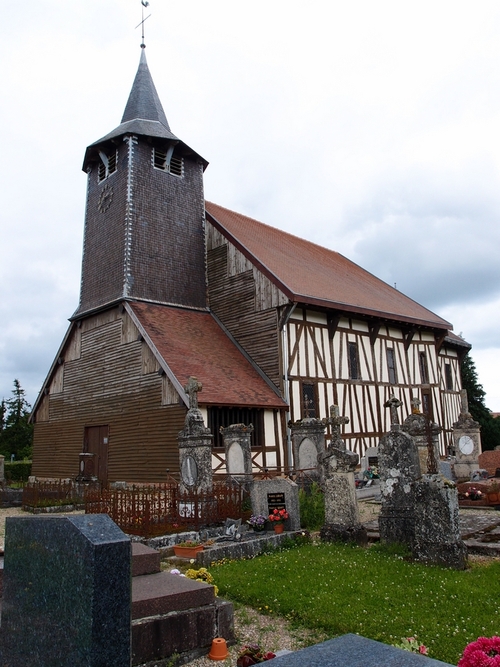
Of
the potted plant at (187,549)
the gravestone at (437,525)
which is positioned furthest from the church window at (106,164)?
the gravestone at (437,525)

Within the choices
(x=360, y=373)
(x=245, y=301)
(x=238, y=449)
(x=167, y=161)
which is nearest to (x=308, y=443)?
(x=238, y=449)

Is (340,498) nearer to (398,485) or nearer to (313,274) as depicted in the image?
(398,485)

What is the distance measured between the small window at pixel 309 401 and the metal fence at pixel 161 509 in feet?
26.1

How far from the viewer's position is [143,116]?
75.6 ft

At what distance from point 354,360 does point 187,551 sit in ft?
45.9

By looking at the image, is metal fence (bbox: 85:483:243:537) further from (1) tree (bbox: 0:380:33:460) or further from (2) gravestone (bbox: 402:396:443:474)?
(1) tree (bbox: 0:380:33:460)

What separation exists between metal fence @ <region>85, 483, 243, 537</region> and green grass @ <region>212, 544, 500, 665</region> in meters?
2.29

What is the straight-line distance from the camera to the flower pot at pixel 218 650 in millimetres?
4425

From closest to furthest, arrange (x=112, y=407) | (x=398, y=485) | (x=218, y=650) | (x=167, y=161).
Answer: (x=218, y=650)
(x=398, y=485)
(x=112, y=407)
(x=167, y=161)

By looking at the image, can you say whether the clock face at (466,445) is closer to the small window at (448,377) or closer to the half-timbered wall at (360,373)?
the half-timbered wall at (360,373)

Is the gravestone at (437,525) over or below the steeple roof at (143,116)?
below

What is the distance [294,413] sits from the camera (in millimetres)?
17812

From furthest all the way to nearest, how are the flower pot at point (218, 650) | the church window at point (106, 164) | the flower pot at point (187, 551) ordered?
1. the church window at point (106, 164)
2. the flower pot at point (187, 551)
3. the flower pot at point (218, 650)

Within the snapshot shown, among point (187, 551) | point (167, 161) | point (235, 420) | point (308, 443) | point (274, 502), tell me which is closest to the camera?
point (187, 551)
